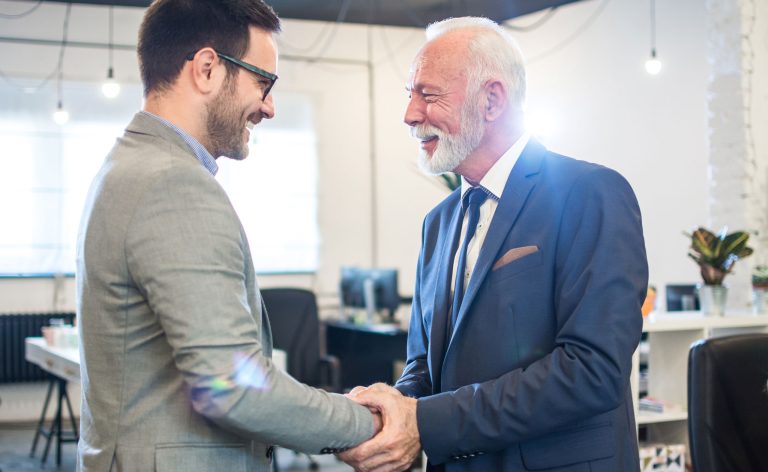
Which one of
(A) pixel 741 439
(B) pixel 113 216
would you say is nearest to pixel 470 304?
(B) pixel 113 216

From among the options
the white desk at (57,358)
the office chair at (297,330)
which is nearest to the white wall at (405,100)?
the white desk at (57,358)

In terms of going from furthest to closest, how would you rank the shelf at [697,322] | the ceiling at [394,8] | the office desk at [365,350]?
the ceiling at [394,8] < the office desk at [365,350] < the shelf at [697,322]

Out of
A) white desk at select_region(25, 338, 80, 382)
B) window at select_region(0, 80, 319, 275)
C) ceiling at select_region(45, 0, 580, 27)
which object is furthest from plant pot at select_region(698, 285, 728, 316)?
window at select_region(0, 80, 319, 275)

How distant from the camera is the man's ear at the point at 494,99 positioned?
1.92 meters

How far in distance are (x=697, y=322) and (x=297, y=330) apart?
2.98 meters

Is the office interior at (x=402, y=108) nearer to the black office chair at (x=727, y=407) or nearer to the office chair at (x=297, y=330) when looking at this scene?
the office chair at (x=297, y=330)

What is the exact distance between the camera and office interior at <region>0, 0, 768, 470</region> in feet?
24.8

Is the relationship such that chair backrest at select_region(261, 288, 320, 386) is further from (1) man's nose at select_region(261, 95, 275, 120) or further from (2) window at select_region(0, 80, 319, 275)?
(1) man's nose at select_region(261, 95, 275, 120)

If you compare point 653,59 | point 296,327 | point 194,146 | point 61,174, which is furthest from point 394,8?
point 194,146

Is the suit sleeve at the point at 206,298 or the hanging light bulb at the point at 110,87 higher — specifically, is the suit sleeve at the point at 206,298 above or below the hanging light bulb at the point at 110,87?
below

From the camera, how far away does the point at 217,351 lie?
1.38 meters

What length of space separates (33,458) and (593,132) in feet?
17.9

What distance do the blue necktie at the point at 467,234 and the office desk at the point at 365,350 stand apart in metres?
5.06

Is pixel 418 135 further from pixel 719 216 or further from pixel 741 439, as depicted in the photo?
pixel 719 216
